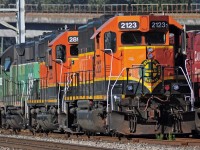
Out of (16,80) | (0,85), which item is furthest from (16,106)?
(0,85)

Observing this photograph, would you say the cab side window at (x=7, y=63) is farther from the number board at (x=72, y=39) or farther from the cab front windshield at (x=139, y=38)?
the cab front windshield at (x=139, y=38)

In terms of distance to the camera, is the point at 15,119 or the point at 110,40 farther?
the point at 15,119

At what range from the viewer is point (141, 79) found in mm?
19266

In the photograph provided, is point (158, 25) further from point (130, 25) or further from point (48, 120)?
point (48, 120)

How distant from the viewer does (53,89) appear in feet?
84.3

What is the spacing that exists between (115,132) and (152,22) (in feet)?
11.2

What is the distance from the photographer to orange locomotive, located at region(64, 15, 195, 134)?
19.1 metres

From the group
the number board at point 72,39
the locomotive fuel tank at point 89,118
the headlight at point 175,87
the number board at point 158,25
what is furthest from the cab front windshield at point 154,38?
the number board at point 72,39

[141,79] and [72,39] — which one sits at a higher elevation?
[72,39]

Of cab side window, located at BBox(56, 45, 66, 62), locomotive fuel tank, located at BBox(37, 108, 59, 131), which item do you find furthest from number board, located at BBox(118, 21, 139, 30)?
locomotive fuel tank, located at BBox(37, 108, 59, 131)

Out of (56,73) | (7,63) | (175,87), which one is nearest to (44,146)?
(175,87)

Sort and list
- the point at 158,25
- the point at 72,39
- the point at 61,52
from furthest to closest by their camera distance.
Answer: the point at 61,52, the point at 72,39, the point at 158,25

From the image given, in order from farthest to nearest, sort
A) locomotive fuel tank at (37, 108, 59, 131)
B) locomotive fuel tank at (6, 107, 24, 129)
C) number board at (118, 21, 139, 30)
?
locomotive fuel tank at (6, 107, 24, 129), locomotive fuel tank at (37, 108, 59, 131), number board at (118, 21, 139, 30)

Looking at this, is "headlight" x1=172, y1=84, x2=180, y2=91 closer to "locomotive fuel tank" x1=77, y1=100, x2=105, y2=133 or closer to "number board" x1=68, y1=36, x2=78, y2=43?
"locomotive fuel tank" x1=77, y1=100, x2=105, y2=133
